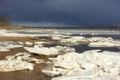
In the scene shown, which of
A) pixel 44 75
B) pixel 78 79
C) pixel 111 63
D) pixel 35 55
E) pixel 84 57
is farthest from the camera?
pixel 35 55

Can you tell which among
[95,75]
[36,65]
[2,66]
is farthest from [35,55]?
[95,75]

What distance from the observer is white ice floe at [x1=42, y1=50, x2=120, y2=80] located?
11.4m

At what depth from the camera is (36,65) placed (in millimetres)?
15023

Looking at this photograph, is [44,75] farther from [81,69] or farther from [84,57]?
[84,57]

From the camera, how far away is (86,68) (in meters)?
13.1

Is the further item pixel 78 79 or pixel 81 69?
pixel 81 69

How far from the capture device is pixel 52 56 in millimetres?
17953

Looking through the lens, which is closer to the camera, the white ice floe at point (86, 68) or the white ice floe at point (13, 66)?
the white ice floe at point (86, 68)

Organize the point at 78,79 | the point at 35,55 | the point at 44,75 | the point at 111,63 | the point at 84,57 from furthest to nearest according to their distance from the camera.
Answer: the point at 35,55
the point at 84,57
the point at 111,63
the point at 44,75
the point at 78,79

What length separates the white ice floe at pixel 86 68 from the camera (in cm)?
1136

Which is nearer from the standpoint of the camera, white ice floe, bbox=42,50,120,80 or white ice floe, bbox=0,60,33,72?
white ice floe, bbox=42,50,120,80

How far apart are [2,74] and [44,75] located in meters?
1.75

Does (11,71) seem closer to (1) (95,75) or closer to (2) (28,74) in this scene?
(2) (28,74)

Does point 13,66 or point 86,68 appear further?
point 13,66
